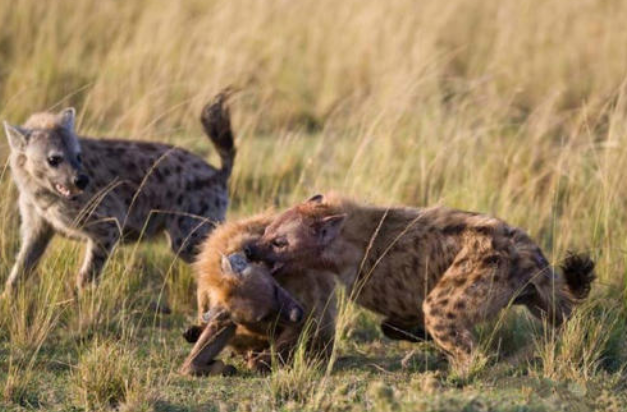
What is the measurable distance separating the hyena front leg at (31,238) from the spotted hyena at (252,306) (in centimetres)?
138

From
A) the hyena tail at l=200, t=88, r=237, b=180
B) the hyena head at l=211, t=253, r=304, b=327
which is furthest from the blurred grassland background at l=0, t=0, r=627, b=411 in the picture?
the hyena tail at l=200, t=88, r=237, b=180

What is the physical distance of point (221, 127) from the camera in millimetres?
7730

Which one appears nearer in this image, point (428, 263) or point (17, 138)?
point (428, 263)

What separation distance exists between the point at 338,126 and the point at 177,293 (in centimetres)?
315

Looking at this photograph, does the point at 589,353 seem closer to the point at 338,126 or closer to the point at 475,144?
the point at 475,144

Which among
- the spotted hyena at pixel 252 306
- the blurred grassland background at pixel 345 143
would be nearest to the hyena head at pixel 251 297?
the spotted hyena at pixel 252 306

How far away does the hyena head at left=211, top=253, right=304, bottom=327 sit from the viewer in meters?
6.06

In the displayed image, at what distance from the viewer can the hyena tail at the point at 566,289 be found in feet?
19.9

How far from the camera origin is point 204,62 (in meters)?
10.8

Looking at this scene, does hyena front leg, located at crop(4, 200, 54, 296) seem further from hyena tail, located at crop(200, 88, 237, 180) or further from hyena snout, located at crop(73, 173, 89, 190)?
hyena tail, located at crop(200, 88, 237, 180)

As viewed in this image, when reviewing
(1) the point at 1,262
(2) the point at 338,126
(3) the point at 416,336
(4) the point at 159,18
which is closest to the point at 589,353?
(3) the point at 416,336

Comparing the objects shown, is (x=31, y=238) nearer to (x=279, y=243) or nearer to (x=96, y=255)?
(x=96, y=255)

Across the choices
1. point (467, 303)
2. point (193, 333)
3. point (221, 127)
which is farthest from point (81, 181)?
point (467, 303)

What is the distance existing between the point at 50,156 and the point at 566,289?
310 centimetres
